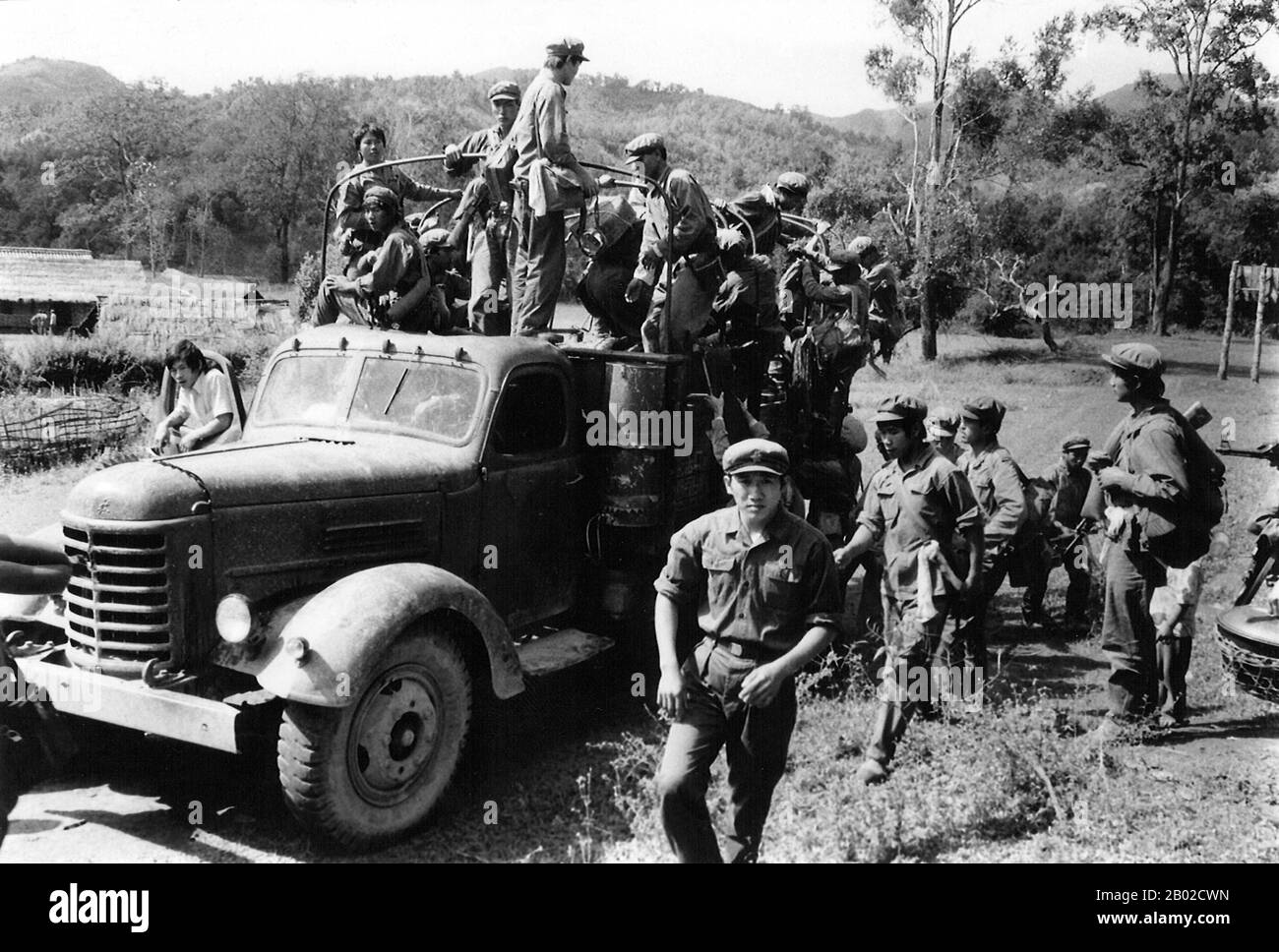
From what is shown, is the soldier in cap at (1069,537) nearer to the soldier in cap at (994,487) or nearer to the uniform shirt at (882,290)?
the soldier in cap at (994,487)

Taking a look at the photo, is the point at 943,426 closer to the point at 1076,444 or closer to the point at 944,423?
the point at 944,423

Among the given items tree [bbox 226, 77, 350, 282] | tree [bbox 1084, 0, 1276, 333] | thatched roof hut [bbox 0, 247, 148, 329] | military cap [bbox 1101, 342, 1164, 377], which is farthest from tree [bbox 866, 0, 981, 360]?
tree [bbox 226, 77, 350, 282]

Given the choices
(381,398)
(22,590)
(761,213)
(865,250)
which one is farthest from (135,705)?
(865,250)

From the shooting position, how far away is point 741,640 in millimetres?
4199

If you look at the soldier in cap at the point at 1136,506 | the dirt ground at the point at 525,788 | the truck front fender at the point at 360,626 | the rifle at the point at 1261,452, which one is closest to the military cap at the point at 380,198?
the truck front fender at the point at 360,626

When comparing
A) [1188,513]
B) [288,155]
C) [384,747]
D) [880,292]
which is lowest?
[384,747]

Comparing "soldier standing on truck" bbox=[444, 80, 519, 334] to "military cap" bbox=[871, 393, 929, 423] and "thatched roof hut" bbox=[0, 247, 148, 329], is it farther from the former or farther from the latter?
"thatched roof hut" bbox=[0, 247, 148, 329]

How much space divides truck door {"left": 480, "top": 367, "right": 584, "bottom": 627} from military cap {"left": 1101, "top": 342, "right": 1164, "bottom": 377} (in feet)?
9.58

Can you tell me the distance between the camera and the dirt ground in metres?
4.77

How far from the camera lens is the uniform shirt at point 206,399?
704cm

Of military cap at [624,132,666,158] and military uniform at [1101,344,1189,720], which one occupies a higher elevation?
military cap at [624,132,666,158]

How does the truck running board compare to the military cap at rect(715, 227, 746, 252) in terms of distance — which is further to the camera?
the military cap at rect(715, 227, 746, 252)

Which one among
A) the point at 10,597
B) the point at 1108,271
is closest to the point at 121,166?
the point at 1108,271

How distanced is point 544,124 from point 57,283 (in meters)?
26.0
